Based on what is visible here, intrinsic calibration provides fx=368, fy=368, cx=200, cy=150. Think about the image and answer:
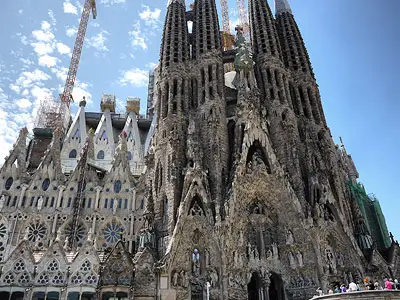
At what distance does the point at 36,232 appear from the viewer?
25.6 m

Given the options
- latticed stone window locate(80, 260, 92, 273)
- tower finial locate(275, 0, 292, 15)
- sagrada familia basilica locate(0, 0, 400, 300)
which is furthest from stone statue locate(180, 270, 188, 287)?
tower finial locate(275, 0, 292, 15)

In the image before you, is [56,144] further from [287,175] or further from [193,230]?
[287,175]

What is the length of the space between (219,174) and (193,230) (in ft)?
14.2

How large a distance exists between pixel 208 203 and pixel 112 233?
8555 millimetres

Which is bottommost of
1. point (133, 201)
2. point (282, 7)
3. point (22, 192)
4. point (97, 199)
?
point (133, 201)

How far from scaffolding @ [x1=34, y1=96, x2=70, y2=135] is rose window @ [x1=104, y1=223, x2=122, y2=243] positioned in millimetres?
20097

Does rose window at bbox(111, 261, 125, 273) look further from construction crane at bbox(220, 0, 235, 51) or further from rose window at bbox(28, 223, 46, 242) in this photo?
construction crane at bbox(220, 0, 235, 51)

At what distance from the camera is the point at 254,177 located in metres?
23.4

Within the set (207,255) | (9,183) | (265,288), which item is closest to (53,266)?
(207,255)

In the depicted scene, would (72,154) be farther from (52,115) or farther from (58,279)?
(58,279)

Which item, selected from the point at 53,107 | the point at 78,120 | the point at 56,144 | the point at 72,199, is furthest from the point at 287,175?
the point at 53,107

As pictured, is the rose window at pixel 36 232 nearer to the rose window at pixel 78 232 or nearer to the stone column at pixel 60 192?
the rose window at pixel 78 232

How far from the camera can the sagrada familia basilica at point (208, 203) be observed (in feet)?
64.1

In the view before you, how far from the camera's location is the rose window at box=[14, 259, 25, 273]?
18.8 m
